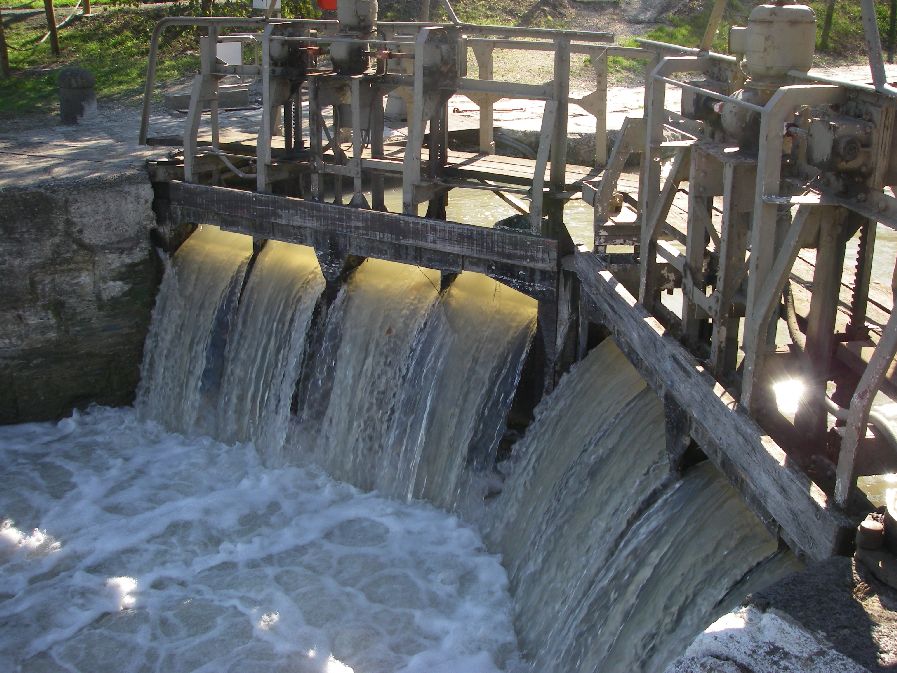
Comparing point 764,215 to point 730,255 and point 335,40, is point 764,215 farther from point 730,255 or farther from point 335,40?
point 335,40

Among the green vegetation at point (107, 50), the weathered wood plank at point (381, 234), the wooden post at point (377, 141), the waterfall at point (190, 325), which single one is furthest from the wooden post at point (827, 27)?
the weathered wood plank at point (381, 234)

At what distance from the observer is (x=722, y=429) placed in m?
4.91

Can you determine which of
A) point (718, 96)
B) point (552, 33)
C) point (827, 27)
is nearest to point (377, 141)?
point (552, 33)

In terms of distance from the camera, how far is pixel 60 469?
28.3 ft

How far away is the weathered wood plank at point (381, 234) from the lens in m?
7.29

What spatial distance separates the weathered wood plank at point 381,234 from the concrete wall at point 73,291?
0.54 m

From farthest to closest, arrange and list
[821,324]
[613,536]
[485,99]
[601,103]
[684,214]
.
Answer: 1. [485,99]
2. [601,103]
3. [684,214]
4. [613,536]
5. [821,324]

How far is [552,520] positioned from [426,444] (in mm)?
1548

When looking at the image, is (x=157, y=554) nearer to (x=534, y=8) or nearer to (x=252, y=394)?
→ (x=252, y=394)

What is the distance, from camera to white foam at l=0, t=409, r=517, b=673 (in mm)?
6418

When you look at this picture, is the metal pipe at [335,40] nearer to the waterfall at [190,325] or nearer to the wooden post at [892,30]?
the waterfall at [190,325]

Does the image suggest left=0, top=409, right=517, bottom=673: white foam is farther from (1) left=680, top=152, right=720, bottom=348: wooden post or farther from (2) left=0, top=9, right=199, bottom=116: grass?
(2) left=0, top=9, right=199, bottom=116: grass

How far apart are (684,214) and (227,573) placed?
3.90 metres

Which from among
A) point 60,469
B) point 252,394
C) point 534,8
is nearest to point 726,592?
point 252,394
